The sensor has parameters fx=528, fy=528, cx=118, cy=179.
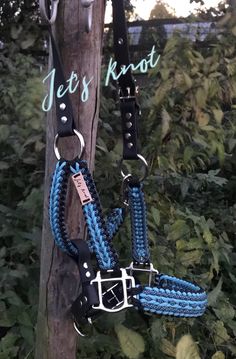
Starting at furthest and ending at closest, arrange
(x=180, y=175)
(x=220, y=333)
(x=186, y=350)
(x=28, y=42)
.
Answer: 1. (x=28, y=42)
2. (x=180, y=175)
3. (x=220, y=333)
4. (x=186, y=350)

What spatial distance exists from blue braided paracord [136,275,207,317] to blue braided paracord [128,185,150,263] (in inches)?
4.8

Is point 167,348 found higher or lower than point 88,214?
lower

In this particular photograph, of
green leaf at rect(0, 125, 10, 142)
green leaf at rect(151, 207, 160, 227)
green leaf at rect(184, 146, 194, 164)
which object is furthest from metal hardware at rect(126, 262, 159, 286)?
green leaf at rect(0, 125, 10, 142)

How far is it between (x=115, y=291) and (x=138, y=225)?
20 cm

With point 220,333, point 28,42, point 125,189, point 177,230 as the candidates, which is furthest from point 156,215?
point 28,42

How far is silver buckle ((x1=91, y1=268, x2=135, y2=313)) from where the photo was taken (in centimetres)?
89

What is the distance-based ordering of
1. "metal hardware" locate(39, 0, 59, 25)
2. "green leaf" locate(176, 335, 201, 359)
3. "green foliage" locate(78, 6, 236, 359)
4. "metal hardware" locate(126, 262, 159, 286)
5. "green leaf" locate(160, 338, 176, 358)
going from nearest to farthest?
"metal hardware" locate(39, 0, 59, 25) → "metal hardware" locate(126, 262, 159, 286) → "green leaf" locate(176, 335, 201, 359) → "green leaf" locate(160, 338, 176, 358) → "green foliage" locate(78, 6, 236, 359)

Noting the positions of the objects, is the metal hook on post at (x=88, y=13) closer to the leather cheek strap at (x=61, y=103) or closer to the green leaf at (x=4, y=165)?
the leather cheek strap at (x=61, y=103)

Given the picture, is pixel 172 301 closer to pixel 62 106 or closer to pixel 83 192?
pixel 83 192

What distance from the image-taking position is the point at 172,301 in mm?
914

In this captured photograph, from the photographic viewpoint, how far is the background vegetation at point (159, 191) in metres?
1.47

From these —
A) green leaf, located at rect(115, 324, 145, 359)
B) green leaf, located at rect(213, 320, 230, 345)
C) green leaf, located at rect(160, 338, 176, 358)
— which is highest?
green leaf, located at rect(115, 324, 145, 359)

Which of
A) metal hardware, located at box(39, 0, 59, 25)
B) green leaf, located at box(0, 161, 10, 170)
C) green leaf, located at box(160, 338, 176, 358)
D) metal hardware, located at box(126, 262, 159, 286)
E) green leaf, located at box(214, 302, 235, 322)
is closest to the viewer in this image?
metal hardware, located at box(39, 0, 59, 25)

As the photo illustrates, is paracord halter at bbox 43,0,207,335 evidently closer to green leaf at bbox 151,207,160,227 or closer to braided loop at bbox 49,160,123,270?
braided loop at bbox 49,160,123,270
